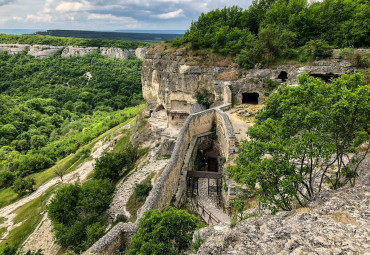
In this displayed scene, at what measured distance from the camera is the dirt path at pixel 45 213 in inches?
752

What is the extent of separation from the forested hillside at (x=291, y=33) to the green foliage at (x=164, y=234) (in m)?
22.0

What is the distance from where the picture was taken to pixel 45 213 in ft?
79.6

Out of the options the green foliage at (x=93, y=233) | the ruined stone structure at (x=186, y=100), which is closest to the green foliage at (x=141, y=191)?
the ruined stone structure at (x=186, y=100)

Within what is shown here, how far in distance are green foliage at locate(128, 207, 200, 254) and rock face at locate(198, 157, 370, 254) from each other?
8.02 ft

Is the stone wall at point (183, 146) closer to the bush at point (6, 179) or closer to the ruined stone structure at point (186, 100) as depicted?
the ruined stone structure at point (186, 100)

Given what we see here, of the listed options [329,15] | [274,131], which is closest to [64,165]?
[274,131]

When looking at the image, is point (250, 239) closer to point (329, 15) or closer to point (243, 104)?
point (243, 104)

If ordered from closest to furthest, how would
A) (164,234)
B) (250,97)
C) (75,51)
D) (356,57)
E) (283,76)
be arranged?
1. (164,234)
2. (356,57)
3. (283,76)
4. (250,97)
5. (75,51)

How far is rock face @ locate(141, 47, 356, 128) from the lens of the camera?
2291cm

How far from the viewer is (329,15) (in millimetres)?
26953

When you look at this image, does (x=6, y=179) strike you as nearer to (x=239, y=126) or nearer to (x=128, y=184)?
(x=128, y=184)

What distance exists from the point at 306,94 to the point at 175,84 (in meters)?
23.6

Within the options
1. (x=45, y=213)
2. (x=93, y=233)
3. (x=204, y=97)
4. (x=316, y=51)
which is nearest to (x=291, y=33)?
(x=316, y=51)

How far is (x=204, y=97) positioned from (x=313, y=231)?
78.2ft
